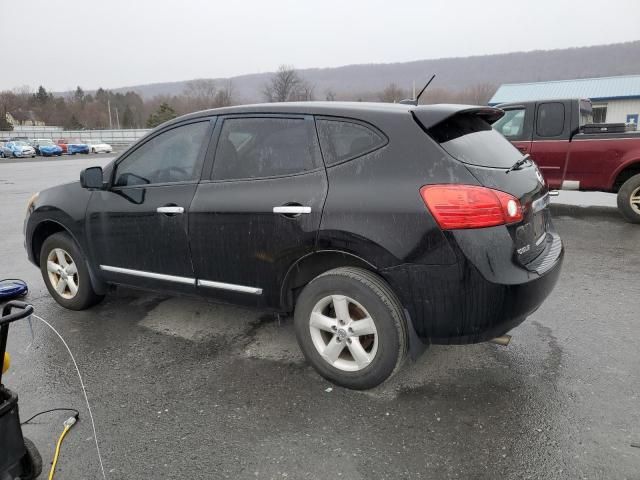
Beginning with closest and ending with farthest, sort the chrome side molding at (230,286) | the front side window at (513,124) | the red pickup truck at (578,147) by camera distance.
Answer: the chrome side molding at (230,286)
the red pickup truck at (578,147)
the front side window at (513,124)

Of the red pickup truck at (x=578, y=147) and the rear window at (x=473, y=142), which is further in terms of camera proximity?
the red pickup truck at (x=578, y=147)

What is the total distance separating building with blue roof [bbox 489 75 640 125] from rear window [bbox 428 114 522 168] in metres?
36.1

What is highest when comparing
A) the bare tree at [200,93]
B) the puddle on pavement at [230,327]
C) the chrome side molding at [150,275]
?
the bare tree at [200,93]

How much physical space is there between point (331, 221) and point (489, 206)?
87cm

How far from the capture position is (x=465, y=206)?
8.65ft

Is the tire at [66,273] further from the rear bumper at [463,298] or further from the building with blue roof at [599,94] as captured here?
the building with blue roof at [599,94]

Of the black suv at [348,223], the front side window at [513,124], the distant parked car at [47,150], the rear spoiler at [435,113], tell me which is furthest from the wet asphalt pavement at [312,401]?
the distant parked car at [47,150]

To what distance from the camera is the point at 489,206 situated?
105 inches

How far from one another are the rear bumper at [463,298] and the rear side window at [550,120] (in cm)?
641

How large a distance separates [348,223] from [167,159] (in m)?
1.69

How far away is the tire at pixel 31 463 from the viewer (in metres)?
2.28

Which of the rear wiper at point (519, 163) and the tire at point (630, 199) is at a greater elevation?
the rear wiper at point (519, 163)

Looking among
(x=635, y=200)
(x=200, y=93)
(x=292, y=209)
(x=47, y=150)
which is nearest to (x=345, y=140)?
(x=292, y=209)

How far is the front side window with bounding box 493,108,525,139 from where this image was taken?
8.63m
